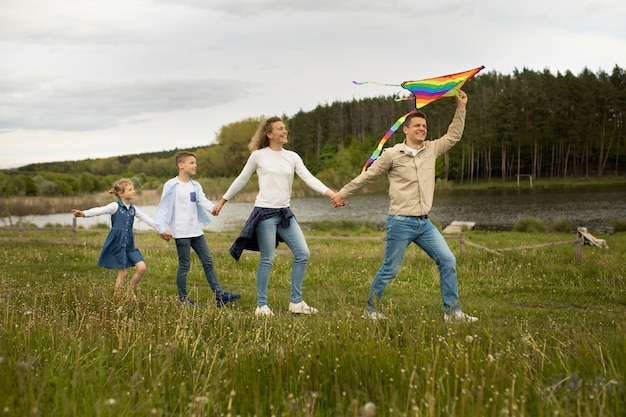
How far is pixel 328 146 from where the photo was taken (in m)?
90.1

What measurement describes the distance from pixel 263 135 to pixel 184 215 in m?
1.70

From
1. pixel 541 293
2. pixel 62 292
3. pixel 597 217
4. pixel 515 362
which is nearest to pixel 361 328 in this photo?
pixel 515 362

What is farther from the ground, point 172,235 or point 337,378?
point 172,235

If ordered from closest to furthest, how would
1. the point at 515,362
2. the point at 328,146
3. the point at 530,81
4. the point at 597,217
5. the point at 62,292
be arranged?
the point at 515,362 < the point at 62,292 < the point at 597,217 < the point at 530,81 < the point at 328,146

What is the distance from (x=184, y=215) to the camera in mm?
7773

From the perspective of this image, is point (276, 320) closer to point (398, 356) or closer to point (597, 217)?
point (398, 356)

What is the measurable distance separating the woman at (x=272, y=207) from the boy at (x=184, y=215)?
36.7 inches

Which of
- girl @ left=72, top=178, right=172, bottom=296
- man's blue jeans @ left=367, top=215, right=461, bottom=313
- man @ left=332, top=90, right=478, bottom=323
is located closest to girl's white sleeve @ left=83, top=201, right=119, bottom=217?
girl @ left=72, top=178, right=172, bottom=296

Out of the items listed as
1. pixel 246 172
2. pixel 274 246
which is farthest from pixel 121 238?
pixel 274 246

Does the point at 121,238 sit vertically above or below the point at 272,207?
below

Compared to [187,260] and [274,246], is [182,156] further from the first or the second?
[274,246]

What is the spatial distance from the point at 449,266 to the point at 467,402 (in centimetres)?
326

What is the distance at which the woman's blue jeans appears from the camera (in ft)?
22.9

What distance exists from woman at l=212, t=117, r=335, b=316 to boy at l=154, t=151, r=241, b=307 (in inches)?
36.7
